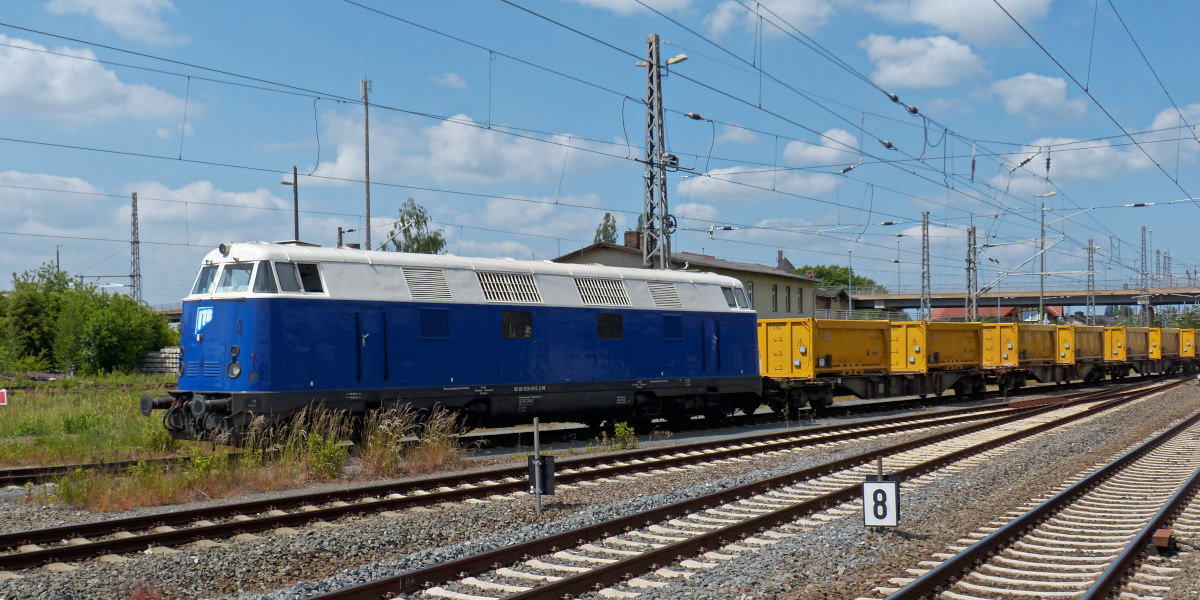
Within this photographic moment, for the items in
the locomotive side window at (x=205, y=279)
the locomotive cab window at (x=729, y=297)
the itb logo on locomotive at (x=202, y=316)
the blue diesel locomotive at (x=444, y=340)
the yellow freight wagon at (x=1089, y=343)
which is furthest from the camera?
the yellow freight wagon at (x=1089, y=343)

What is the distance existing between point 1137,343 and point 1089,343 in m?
8.29

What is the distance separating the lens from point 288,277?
13.9 m

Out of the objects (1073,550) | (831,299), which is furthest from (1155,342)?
(1073,550)

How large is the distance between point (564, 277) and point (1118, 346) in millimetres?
35912

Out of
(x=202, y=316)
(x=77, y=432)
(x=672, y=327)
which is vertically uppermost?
(x=202, y=316)

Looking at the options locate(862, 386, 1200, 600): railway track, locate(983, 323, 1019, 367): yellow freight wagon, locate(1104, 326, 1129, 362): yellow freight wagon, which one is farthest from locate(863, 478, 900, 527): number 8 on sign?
locate(1104, 326, 1129, 362): yellow freight wagon

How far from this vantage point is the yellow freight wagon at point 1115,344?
1676 inches

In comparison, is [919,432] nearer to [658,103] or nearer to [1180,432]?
[1180,432]

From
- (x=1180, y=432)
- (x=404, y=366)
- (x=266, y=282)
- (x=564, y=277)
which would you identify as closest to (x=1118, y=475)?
(x=1180, y=432)

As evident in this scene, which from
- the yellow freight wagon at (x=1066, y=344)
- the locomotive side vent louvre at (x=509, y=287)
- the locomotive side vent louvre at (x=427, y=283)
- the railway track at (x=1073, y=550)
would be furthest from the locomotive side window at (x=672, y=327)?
the yellow freight wagon at (x=1066, y=344)

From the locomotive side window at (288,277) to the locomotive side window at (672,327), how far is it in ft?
25.9

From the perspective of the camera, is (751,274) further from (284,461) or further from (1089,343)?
(284,461)

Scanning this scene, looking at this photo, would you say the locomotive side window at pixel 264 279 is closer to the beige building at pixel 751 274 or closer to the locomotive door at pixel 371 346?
the locomotive door at pixel 371 346

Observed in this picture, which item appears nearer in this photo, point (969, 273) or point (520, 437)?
point (520, 437)
